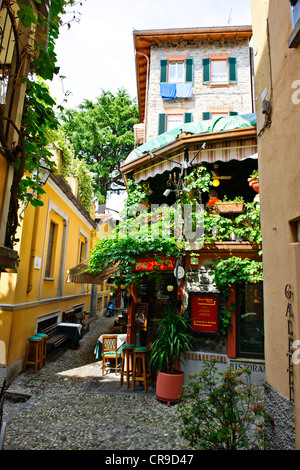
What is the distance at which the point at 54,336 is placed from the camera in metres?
10.5

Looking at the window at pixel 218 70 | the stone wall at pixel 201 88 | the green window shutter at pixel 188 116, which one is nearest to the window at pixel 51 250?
the stone wall at pixel 201 88

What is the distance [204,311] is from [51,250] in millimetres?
7015

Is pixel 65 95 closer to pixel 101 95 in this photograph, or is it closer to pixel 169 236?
pixel 169 236

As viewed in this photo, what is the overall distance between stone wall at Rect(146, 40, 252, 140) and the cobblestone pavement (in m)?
11.6

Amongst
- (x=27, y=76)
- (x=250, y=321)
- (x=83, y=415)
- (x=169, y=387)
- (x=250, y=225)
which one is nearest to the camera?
(x=27, y=76)

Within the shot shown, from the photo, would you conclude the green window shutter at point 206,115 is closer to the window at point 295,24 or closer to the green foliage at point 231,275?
the green foliage at point 231,275

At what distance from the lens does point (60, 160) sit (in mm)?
11945

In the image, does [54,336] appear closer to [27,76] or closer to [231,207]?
[231,207]

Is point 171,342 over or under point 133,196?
under

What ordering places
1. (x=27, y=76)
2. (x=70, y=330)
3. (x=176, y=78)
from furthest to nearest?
(x=176, y=78), (x=70, y=330), (x=27, y=76)

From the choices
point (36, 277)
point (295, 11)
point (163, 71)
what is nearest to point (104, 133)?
point (163, 71)

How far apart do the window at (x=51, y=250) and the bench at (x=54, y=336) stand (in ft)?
6.43

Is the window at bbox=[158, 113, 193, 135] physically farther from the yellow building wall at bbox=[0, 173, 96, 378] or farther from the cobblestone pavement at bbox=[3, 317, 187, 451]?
the cobblestone pavement at bbox=[3, 317, 187, 451]

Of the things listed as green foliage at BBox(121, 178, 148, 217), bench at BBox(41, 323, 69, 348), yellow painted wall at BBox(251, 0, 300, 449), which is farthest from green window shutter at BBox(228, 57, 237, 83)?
bench at BBox(41, 323, 69, 348)
